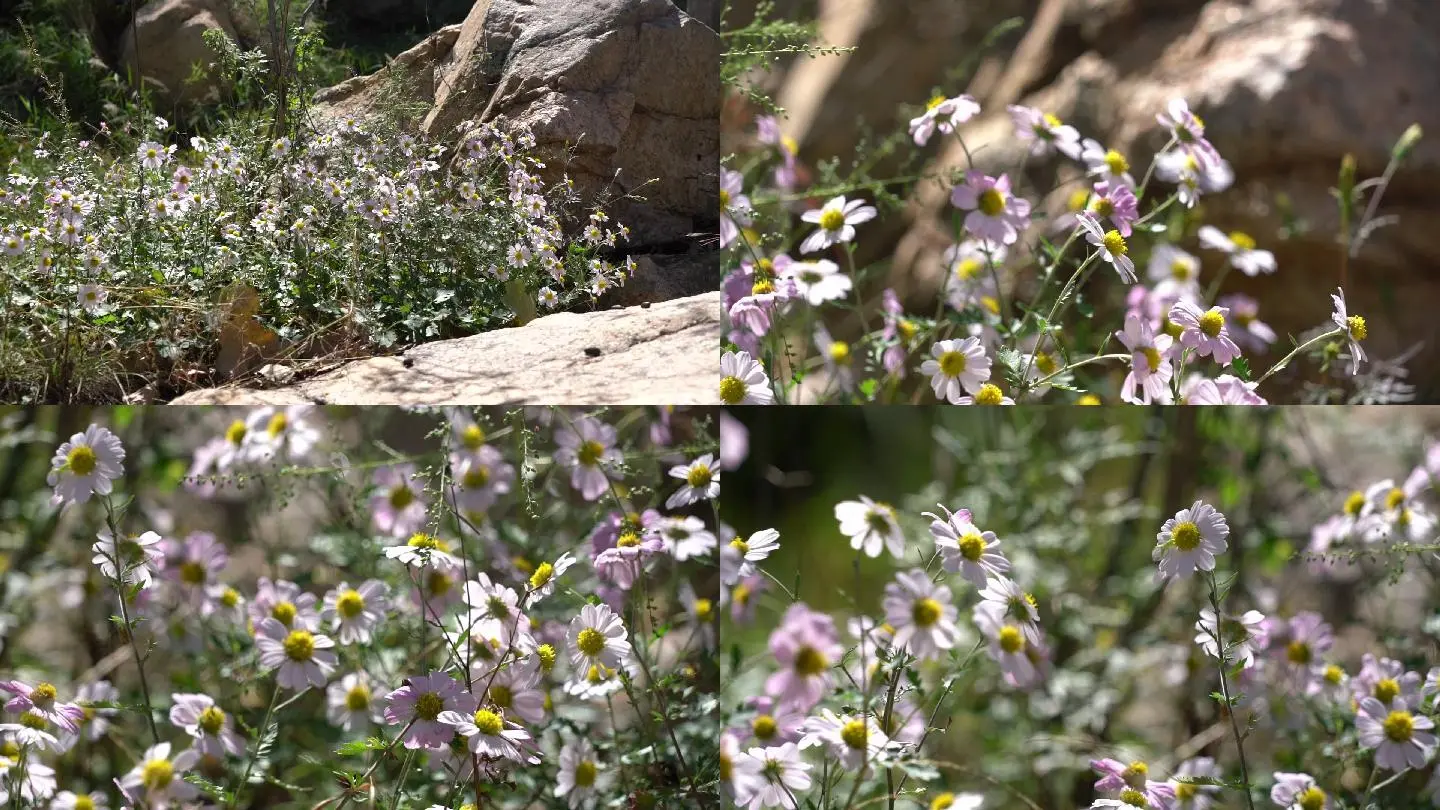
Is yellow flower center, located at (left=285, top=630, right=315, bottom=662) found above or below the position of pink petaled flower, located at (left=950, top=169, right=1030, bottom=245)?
below

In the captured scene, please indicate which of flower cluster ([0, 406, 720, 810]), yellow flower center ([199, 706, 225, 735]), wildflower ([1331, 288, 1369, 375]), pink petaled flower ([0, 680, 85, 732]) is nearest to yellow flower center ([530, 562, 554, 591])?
flower cluster ([0, 406, 720, 810])

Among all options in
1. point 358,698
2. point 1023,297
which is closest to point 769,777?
point 358,698

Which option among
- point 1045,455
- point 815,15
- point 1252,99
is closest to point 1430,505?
point 1045,455

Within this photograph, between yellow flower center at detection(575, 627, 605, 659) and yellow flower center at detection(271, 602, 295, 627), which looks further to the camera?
yellow flower center at detection(271, 602, 295, 627)

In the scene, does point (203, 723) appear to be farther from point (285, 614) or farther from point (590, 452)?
point (590, 452)

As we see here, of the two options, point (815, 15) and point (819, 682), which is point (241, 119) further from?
point (815, 15)

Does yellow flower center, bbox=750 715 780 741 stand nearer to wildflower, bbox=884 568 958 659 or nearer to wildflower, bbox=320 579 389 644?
wildflower, bbox=884 568 958 659
